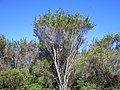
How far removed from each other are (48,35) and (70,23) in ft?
10.4

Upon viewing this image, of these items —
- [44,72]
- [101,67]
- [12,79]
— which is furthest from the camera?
[44,72]

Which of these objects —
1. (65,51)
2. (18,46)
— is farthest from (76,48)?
(18,46)

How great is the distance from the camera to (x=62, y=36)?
33.5 metres

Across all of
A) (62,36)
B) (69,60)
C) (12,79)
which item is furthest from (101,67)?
(12,79)

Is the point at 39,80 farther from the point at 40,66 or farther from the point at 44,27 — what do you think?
the point at 44,27

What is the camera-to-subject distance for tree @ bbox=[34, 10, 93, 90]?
108 feet

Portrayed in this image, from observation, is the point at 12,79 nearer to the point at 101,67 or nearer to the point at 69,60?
the point at 69,60

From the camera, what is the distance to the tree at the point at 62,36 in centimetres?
3291

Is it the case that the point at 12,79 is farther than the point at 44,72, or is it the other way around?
the point at 44,72

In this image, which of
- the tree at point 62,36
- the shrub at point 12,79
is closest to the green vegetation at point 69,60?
the tree at point 62,36

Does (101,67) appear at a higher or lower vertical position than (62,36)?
lower

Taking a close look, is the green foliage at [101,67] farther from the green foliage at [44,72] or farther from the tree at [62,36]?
the green foliage at [44,72]

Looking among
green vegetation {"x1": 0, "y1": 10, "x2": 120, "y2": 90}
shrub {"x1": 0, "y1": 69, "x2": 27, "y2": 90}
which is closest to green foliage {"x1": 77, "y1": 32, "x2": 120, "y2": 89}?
green vegetation {"x1": 0, "y1": 10, "x2": 120, "y2": 90}

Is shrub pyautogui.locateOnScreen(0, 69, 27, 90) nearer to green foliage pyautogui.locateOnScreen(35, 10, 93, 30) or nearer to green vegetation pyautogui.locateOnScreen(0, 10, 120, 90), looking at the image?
green vegetation pyautogui.locateOnScreen(0, 10, 120, 90)
